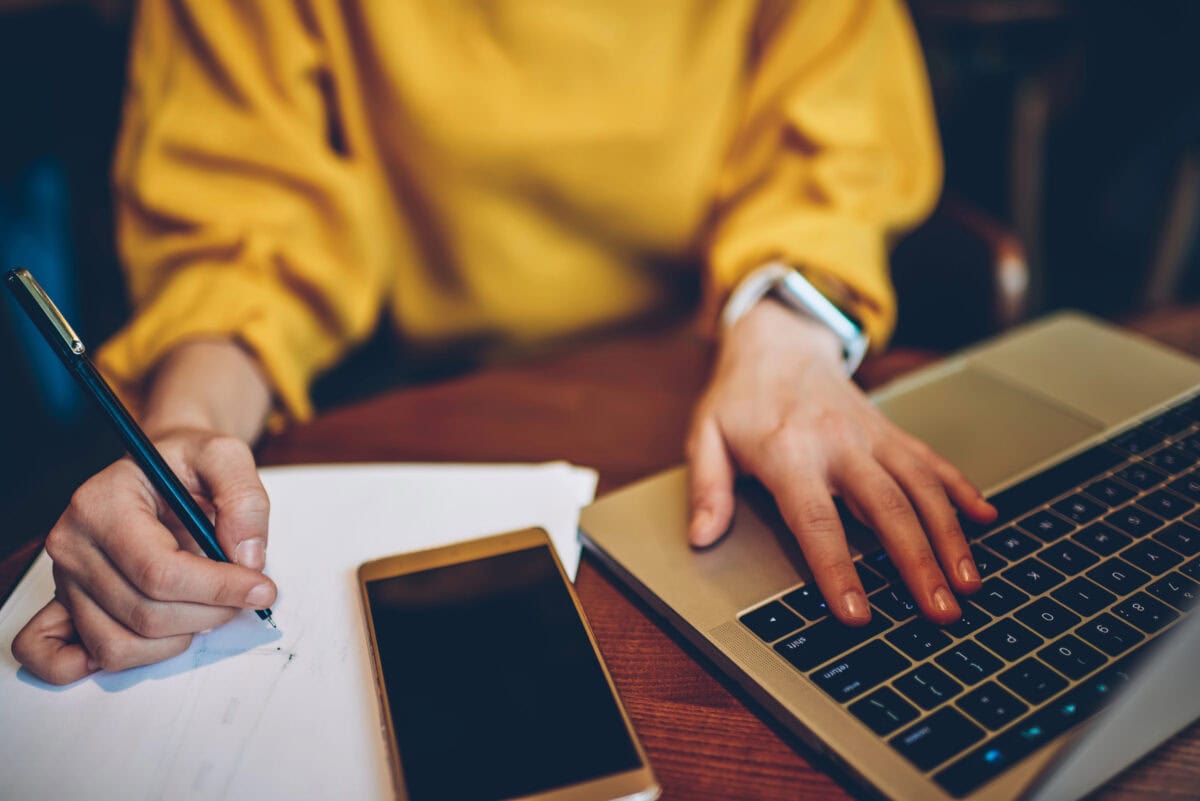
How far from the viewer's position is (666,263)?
743 mm

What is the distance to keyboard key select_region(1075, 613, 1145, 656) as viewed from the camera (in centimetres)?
30

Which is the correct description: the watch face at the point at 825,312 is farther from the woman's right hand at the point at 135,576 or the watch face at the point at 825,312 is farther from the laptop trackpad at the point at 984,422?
the woman's right hand at the point at 135,576

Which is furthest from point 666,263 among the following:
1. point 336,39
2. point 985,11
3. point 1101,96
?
point 1101,96

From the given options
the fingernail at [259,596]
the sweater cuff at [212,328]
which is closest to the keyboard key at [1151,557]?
the fingernail at [259,596]

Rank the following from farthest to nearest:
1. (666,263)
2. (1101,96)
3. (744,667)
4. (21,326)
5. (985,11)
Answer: (1101,96)
(985,11)
(21,326)
(666,263)
(744,667)

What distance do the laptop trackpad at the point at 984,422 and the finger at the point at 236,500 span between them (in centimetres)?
35

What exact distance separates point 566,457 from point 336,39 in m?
0.39

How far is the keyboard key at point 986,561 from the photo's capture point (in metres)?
0.34

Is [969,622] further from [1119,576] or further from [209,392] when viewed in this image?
[209,392]

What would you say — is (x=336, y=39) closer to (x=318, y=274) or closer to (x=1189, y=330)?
(x=318, y=274)

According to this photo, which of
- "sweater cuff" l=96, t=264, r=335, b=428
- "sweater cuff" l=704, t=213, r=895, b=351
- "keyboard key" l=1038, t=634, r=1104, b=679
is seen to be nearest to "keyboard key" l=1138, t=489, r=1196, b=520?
"keyboard key" l=1038, t=634, r=1104, b=679

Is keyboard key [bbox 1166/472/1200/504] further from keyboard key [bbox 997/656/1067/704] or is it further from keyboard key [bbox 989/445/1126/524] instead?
keyboard key [bbox 997/656/1067/704]

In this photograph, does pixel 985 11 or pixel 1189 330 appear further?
pixel 985 11

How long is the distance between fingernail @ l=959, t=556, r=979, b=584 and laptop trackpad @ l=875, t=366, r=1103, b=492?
8 cm
